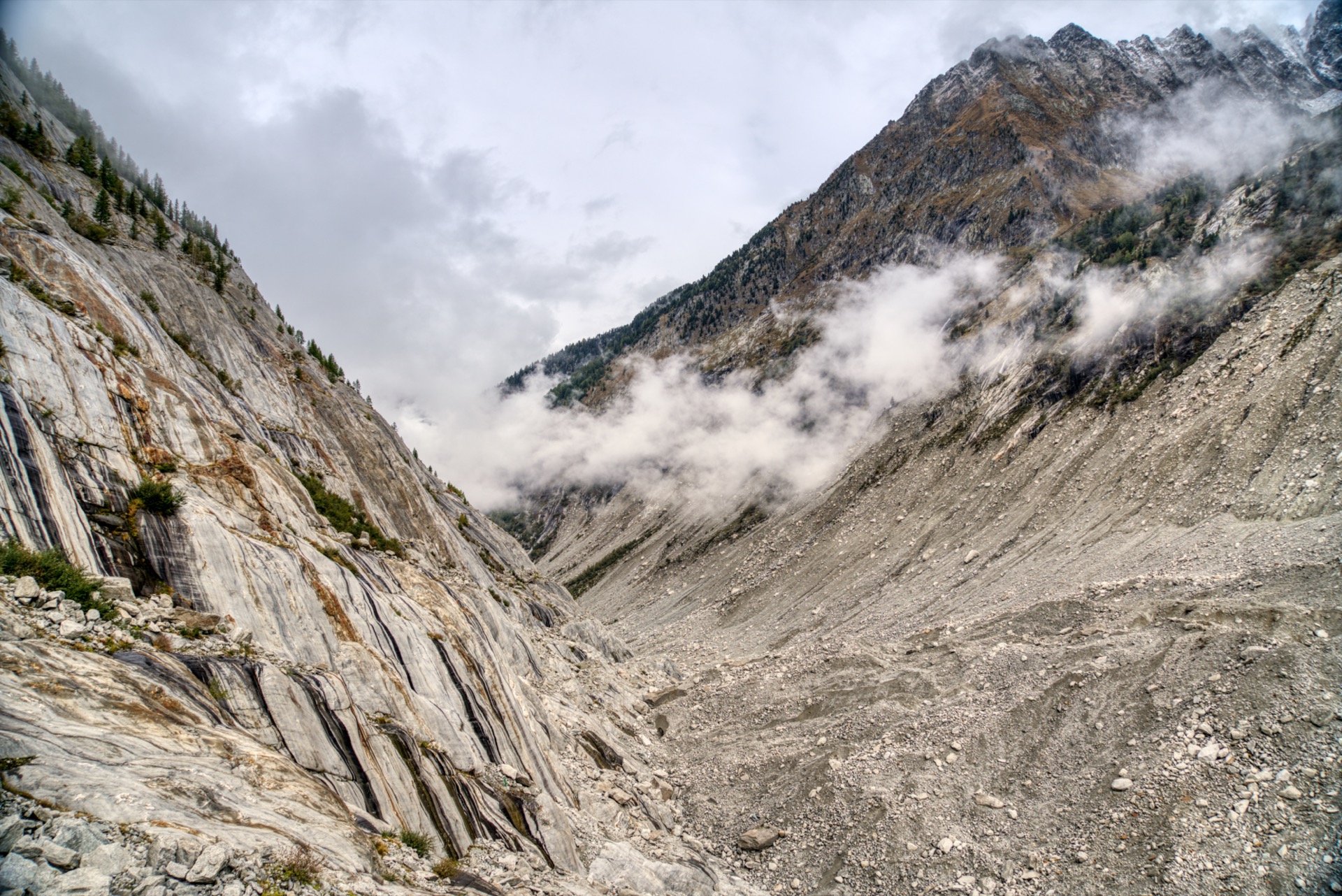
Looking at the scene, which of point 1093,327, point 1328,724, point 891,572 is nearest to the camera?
point 1328,724

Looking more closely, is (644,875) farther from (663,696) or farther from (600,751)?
(663,696)

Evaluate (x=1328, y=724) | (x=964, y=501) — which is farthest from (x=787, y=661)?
(x=964, y=501)

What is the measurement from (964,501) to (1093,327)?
3015 centimetres

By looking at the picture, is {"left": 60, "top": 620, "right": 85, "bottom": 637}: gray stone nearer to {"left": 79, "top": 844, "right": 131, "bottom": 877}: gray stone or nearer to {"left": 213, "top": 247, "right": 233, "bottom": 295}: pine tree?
{"left": 79, "top": 844, "right": 131, "bottom": 877}: gray stone

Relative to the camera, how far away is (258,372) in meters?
40.4

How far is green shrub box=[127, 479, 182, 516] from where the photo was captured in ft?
A: 50.9

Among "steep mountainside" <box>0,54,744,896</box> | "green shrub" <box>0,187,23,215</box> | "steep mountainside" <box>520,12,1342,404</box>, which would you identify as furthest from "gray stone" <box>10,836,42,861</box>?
"steep mountainside" <box>520,12,1342,404</box>

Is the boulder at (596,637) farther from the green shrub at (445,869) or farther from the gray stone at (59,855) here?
the gray stone at (59,855)

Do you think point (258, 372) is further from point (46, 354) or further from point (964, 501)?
point (964, 501)

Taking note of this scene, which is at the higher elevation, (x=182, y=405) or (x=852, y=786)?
(x=182, y=405)

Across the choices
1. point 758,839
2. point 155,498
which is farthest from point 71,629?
A: point 758,839

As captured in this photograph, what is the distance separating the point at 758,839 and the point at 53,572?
75.9 ft

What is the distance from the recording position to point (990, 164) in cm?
14512

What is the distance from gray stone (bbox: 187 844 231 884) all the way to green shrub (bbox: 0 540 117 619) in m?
6.81
